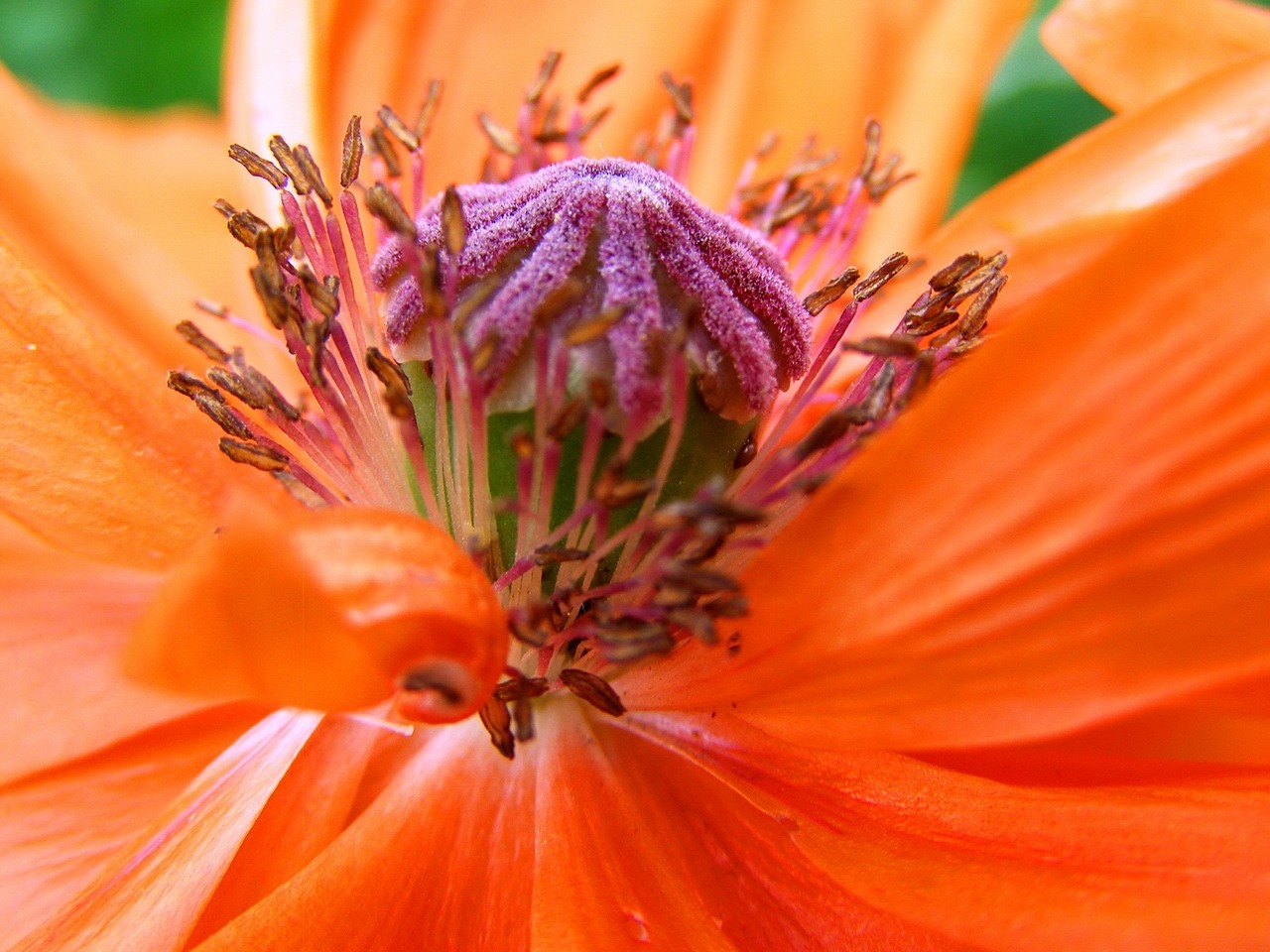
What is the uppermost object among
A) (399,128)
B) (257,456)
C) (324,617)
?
(399,128)

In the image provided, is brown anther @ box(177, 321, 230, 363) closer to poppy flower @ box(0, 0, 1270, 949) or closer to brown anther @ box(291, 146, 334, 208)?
poppy flower @ box(0, 0, 1270, 949)

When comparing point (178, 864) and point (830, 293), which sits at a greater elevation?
point (830, 293)

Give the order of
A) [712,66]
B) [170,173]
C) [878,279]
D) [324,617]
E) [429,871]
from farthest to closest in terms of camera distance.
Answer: [170,173], [712,66], [878,279], [429,871], [324,617]

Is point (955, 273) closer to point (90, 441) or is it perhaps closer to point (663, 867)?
point (663, 867)

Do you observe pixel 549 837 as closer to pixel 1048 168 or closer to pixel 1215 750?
pixel 1215 750

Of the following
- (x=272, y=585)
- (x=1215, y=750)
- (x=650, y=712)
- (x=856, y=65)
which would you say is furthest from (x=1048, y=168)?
(x=272, y=585)

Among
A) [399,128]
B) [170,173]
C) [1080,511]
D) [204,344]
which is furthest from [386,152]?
[1080,511]
